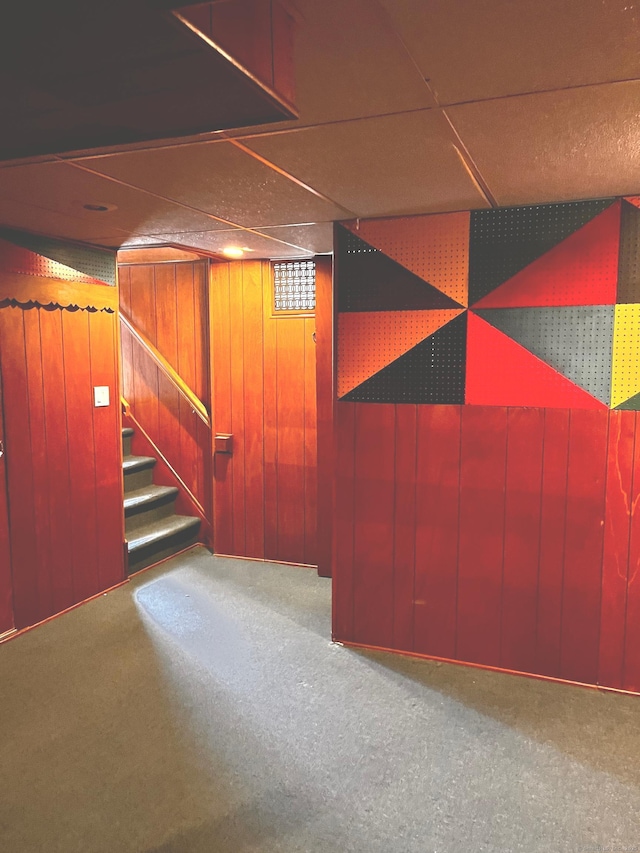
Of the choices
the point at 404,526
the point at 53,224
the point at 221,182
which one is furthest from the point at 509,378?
the point at 53,224

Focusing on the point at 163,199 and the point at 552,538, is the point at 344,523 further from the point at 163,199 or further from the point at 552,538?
the point at 163,199

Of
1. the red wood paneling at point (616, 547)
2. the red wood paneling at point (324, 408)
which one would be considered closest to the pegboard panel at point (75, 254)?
the red wood paneling at point (324, 408)

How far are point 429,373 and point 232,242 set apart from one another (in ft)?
5.28

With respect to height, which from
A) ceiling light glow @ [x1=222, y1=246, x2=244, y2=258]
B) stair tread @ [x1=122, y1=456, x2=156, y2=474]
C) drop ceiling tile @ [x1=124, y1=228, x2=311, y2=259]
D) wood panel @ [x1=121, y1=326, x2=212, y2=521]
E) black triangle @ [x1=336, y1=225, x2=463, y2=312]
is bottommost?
stair tread @ [x1=122, y1=456, x2=156, y2=474]

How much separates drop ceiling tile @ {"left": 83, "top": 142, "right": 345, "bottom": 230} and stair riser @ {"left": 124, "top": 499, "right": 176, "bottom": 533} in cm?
258

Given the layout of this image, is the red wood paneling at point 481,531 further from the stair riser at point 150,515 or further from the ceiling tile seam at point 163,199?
the stair riser at point 150,515

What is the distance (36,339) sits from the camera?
11.3 feet

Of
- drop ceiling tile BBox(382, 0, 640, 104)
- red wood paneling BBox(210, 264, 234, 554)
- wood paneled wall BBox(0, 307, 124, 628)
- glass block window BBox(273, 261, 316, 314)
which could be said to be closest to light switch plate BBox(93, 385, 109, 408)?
wood paneled wall BBox(0, 307, 124, 628)

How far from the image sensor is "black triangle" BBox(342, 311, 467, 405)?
2.95m

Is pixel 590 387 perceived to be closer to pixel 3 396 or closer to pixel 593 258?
pixel 593 258

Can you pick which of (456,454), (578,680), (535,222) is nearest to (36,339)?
(456,454)

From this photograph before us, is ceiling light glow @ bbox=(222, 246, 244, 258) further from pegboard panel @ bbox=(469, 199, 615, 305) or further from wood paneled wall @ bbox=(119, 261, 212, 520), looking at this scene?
pegboard panel @ bbox=(469, 199, 615, 305)

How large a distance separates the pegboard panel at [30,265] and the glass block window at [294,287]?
1.41 meters

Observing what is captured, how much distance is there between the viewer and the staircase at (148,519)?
4484 millimetres
